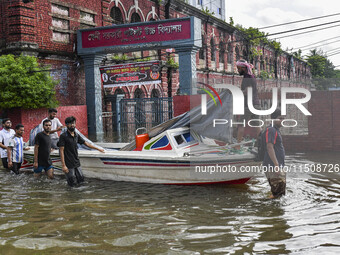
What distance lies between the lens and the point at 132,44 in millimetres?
17547

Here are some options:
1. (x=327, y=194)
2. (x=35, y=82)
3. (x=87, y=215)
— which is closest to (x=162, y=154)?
(x=87, y=215)

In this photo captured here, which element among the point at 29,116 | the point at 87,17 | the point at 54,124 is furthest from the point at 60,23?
the point at 54,124

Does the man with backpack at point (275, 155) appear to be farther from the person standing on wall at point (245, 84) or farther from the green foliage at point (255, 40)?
the green foliage at point (255, 40)

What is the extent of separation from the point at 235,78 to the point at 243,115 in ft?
89.4

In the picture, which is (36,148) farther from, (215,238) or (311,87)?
(311,87)

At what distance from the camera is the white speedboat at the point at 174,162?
8.23 meters

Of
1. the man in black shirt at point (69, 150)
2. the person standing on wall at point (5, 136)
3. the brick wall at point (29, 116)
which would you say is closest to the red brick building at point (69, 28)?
the brick wall at point (29, 116)

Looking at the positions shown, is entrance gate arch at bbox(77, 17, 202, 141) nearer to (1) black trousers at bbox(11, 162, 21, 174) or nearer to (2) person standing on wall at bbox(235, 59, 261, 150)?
(1) black trousers at bbox(11, 162, 21, 174)

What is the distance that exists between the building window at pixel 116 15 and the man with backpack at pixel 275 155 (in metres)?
16.0

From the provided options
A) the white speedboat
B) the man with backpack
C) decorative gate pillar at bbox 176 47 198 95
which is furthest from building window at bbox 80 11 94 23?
the man with backpack

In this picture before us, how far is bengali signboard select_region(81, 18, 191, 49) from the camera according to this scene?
16.9 meters

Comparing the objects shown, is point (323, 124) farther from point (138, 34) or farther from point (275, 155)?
point (138, 34)

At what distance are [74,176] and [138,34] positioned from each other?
1038 centimetres

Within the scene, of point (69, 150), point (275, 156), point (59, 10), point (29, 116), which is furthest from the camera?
point (59, 10)
